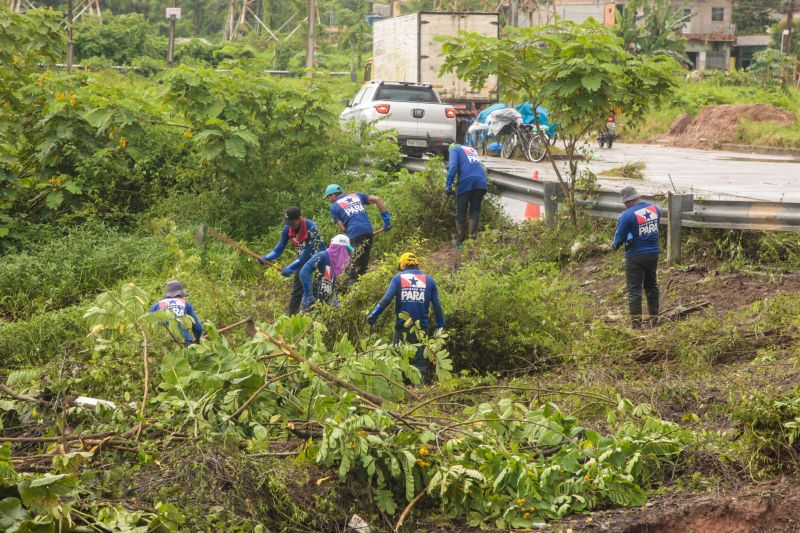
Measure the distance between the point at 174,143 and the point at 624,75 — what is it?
7.16 metres

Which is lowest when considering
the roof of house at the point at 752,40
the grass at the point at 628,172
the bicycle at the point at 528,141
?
the grass at the point at 628,172

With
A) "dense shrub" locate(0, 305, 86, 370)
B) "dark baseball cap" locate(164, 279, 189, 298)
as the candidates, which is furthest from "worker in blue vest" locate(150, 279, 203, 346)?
"dense shrub" locate(0, 305, 86, 370)

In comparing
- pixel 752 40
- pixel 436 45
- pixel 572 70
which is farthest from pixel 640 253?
pixel 752 40

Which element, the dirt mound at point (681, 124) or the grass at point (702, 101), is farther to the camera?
the grass at point (702, 101)

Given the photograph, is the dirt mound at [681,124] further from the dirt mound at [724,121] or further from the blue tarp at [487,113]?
the blue tarp at [487,113]

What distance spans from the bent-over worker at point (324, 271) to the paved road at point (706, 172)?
4682 mm

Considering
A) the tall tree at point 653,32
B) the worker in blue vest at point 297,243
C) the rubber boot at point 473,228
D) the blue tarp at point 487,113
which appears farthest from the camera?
the tall tree at point 653,32

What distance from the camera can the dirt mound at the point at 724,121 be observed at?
100 ft

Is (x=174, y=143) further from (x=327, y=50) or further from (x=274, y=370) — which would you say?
(x=327, y=50)

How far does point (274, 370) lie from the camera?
6137 millimetres

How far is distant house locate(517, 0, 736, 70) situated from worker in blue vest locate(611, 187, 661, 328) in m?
49.7

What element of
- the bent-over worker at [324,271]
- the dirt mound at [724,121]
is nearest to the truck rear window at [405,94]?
the bent-over worker at [324,271]

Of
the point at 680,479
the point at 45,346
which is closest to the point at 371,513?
the point at 680,479

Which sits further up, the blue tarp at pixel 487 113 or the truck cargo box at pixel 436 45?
the truck cargo box at pixel 436 45
